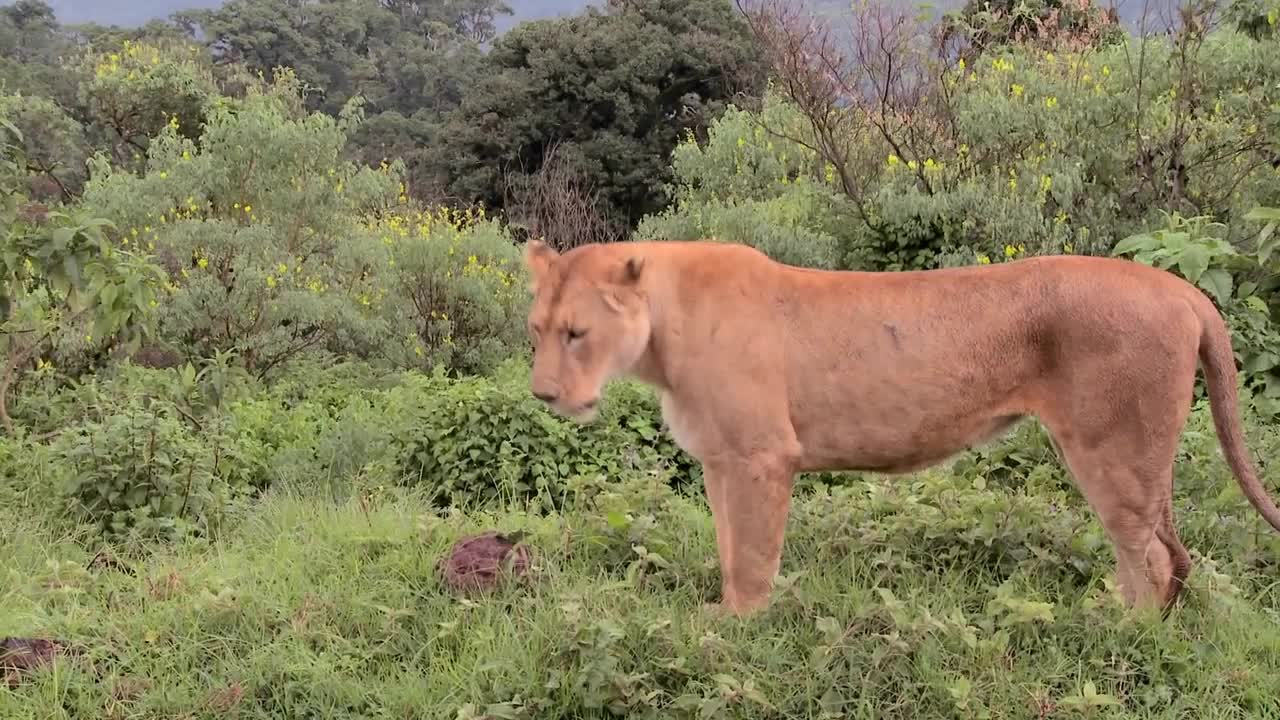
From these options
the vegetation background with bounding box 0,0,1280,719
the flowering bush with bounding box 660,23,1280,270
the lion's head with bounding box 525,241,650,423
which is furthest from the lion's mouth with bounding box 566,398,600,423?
the flowering bush with bounding box 660,23,1280,270

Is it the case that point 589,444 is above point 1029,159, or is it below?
below

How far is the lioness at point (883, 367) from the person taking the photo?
11.9 ft

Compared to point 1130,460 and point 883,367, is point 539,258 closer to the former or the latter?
point 883,367

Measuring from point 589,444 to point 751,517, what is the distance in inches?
115

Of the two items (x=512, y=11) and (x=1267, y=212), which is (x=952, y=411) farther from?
(x=512, y=11)

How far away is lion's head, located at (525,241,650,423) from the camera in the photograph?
3.61 metres

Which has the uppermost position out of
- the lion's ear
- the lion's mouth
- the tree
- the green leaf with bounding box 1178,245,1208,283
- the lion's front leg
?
the lion's ear

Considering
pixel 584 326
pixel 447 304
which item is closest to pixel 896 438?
pixel 584 326

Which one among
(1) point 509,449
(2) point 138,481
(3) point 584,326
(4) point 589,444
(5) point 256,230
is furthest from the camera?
(5) point 256,230

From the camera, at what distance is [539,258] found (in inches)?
149

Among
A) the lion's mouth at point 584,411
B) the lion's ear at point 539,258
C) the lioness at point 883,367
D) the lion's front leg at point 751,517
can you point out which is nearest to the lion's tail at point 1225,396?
the lioness at point 883,367

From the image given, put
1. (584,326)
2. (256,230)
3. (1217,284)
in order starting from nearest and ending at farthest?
(584,326)
(1217,284)
(256,230)

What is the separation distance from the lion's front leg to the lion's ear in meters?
0.87

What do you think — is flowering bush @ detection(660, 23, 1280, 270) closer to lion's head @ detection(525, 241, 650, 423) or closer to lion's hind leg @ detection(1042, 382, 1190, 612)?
lion's hind leg @ detection(1042, 382, 1190, 612)
